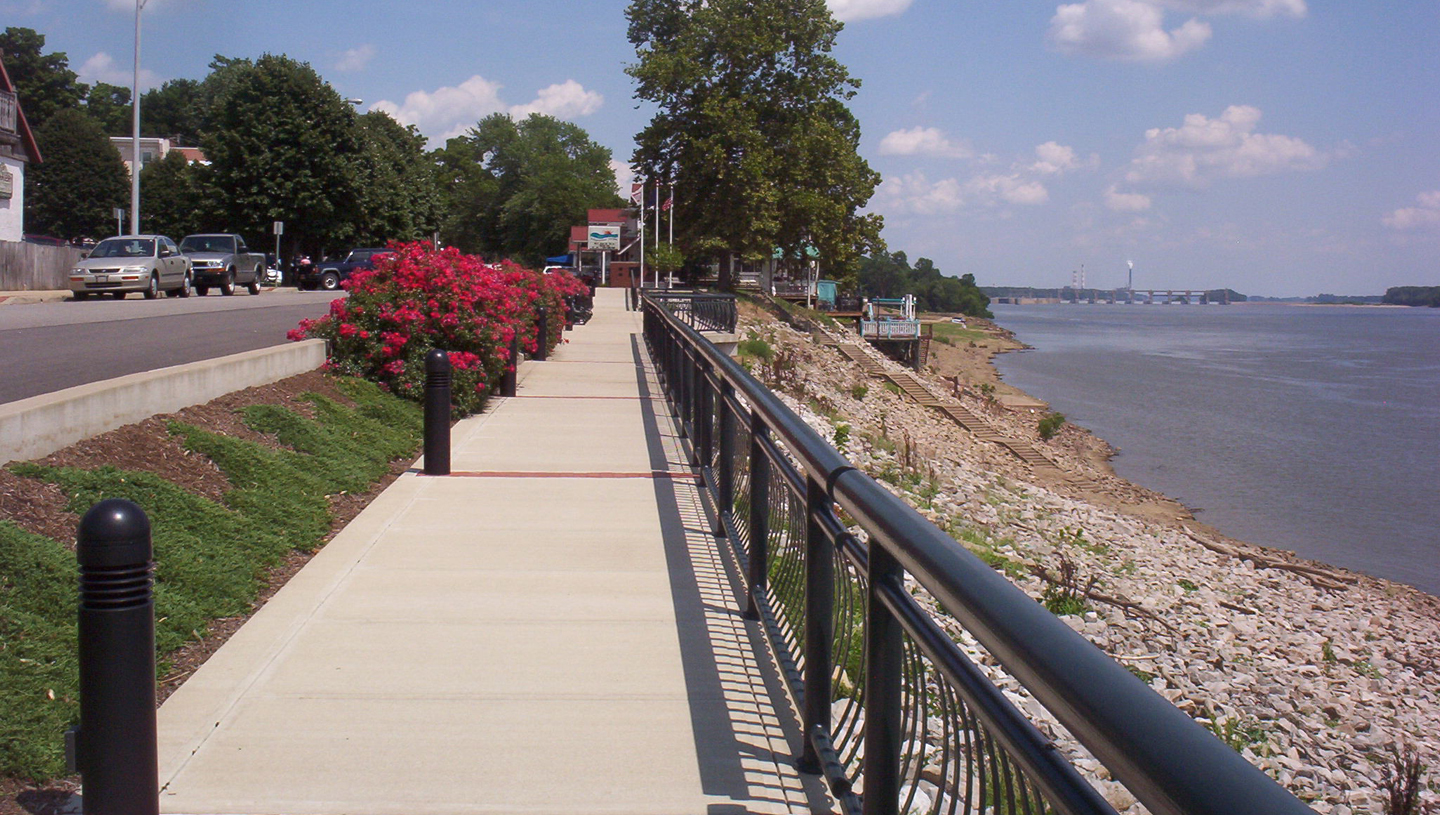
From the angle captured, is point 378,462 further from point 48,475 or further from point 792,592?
point 792,592

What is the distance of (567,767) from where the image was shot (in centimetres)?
457

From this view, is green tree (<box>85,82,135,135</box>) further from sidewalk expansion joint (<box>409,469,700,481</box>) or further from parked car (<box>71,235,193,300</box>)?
sidewalk expansion joint (<box>409,469,700,481</box>)

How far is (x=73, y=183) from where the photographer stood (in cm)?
7600

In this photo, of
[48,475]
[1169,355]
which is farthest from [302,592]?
[1169,355]

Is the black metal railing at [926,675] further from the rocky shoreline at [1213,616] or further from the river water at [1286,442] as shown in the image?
the river water at [1286,442]

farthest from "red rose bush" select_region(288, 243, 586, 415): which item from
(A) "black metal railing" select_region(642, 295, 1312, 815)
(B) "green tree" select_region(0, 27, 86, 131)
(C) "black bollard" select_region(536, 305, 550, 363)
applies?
(B) "green tree" select_region(0, 27, 86, 131)

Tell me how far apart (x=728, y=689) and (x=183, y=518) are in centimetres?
368

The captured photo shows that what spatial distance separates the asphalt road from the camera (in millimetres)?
12695

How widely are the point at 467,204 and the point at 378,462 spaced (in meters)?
130

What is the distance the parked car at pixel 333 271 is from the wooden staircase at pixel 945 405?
21.3 m

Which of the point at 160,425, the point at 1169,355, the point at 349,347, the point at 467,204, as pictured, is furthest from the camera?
the point at 467,204

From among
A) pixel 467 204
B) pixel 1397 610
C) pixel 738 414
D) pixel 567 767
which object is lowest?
pixel 1397 610

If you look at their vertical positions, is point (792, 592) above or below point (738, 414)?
below

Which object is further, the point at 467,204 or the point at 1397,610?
the point at 467,204
